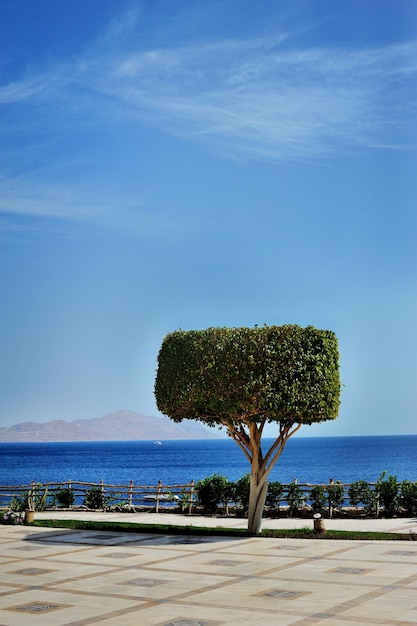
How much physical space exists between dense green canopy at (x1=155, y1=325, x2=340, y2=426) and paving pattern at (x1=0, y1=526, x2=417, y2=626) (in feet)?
10.9

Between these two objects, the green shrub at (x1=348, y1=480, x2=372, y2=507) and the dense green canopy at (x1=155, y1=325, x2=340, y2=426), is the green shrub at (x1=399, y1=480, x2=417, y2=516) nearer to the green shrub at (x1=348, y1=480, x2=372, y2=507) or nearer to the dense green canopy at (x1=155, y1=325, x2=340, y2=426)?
the green shrub at (x1=348, y1=480, x2=372, y2=507)

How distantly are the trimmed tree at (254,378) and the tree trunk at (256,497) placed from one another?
28 millimetres

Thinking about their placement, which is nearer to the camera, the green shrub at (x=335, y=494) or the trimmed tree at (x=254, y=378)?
the trimmed tree at (x=254, y=378)

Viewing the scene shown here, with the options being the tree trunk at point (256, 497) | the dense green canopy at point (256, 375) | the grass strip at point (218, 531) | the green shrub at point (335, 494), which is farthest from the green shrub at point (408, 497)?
the dense green canopy at point (256, 375)

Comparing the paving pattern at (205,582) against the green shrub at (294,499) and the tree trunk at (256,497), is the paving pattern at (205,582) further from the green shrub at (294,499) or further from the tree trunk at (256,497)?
the green shrub at (294,499)

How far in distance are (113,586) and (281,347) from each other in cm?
819

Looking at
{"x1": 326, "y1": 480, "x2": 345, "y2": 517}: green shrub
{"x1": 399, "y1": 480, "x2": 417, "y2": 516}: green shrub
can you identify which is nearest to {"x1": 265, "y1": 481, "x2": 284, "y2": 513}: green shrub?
{"x1": 326, "y1": 480, "x2": 345, "y2": 517}: green shrub

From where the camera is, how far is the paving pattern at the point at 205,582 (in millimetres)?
11836

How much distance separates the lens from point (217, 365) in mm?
20781

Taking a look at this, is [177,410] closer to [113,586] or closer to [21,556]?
[21,556]

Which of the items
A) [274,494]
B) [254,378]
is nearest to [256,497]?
[254,378]

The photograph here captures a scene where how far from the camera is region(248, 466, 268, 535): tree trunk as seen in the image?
2219 centimetres

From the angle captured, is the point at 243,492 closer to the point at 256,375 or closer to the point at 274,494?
the point at 274,494

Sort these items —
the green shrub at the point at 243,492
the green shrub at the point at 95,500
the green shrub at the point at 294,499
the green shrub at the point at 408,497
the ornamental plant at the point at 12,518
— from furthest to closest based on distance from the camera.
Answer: the green shrub at the point at 95,500 < the green shrub at the point at 243,492 < the green shrub at the point at 294,499 < the green shrub at the point at 408,497 < the ornamental plant at the point at 12,518
